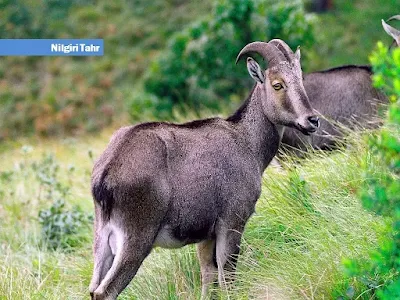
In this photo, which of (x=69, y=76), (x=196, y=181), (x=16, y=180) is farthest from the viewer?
(x=69, y=76)

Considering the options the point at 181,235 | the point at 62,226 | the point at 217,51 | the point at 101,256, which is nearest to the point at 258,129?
the point at 181,235

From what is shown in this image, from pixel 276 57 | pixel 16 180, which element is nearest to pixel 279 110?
pixel 276 57

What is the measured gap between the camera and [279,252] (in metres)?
6.94

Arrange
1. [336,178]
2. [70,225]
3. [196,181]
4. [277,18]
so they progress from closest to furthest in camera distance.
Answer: [196,181], [336,178], [70,225], [277,18]

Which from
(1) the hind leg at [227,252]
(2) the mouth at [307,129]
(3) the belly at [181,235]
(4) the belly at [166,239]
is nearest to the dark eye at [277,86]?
(2) the mouth at [307,129]

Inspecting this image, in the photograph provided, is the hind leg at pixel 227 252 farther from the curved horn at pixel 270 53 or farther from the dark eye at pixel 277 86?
the curved horn at pixel 270 53

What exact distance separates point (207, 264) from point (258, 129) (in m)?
1.32

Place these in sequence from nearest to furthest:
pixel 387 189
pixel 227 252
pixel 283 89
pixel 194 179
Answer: pixel 387 189, pixel 194 179, pixel 227 252, pixel 283 89

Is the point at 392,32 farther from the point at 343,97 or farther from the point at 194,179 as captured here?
the point at 194,179

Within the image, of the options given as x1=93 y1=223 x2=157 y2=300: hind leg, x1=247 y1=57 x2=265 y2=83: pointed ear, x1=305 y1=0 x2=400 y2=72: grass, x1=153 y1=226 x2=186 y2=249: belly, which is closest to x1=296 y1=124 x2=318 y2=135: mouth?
x1=247 y1=57 x2=265 y2=83: pointed ear

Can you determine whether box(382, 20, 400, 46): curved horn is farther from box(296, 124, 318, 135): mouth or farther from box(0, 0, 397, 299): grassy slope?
box(296, 124, 318, 135): mouth

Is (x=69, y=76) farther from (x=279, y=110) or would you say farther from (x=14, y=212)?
(x=279, y=110)

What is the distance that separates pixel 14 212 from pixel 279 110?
16.1 feet

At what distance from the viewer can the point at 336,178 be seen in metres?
8.01
